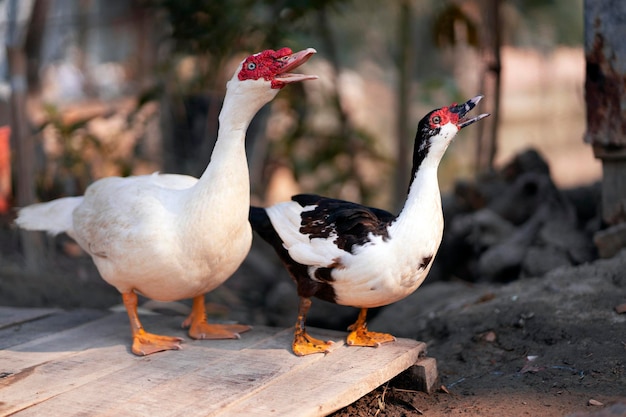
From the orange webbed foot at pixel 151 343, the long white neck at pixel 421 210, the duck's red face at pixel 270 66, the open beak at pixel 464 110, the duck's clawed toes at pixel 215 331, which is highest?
the duck's red face at pixel 270 66

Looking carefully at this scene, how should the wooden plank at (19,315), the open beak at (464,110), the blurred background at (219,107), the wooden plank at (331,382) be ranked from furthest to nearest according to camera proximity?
the blurred background at (219,107), the wooden plank at (19,315), the open beak at (464,110), the wooden plank at (331,382)

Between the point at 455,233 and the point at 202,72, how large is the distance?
107 inches

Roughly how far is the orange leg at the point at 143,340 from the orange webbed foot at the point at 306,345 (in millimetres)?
566

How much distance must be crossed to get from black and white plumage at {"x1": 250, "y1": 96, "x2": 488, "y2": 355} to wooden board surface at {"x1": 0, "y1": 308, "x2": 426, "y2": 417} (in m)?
0.18

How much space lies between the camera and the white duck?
3.54 m

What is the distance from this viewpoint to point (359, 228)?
3459 millimetres

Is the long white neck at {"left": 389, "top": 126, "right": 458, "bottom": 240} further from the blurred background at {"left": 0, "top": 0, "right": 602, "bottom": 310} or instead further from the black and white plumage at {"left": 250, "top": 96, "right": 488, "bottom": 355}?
the blurred background at {"left": 0, "top": 0, "right": 602, "bottom": 310}

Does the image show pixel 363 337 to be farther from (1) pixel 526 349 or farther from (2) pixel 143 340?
(2) pixel 143 340

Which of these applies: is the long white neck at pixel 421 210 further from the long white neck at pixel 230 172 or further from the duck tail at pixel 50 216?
the duck tail at pixel 50 216

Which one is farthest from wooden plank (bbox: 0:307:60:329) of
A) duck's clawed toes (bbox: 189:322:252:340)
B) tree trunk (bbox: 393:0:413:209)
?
tree trunk (bbox: 393:0:413:209)

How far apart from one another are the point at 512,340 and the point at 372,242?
3.88 feet

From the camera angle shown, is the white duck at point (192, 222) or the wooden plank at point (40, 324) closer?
the white duck at point (192, 222)

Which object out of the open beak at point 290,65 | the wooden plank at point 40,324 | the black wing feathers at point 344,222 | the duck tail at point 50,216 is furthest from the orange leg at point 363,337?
the duck tail at point 50,216

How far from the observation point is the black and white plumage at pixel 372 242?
3.38 metres
